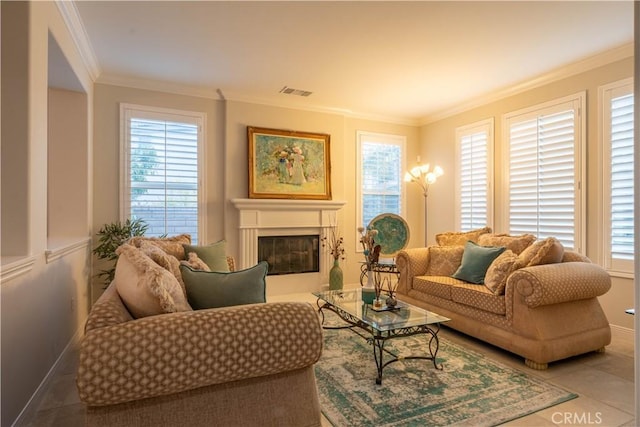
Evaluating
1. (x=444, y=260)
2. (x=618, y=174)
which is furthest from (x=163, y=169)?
(x=618, y=174)

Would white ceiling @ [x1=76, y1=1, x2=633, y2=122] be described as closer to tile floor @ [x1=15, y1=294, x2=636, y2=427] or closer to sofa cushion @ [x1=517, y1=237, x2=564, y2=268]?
sofa cushion @ [x1=517, y1=237, x2=564, y2=268]

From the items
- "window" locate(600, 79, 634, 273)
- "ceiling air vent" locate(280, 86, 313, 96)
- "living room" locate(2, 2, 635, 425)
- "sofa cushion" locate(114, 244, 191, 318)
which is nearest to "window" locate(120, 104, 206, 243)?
"living room" locate(2, 2, 635, 425)

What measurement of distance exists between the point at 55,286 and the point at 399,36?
3.48 meters

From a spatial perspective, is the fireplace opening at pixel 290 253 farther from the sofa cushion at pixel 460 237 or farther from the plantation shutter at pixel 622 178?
the plantation shutter at pixel 622 178

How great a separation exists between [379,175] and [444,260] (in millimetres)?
2262

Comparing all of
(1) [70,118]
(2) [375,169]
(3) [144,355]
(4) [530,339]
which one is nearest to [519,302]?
(4) [530,339]

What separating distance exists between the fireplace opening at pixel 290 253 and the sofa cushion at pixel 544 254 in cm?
286

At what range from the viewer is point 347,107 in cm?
520

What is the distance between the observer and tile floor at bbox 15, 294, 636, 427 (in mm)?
1913

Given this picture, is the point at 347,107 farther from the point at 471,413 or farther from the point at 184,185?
the point at 471,413

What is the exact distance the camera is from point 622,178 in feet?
10.9

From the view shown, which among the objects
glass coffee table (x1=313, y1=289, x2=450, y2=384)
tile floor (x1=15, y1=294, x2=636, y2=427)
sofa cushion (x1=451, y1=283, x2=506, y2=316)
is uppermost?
sofa cushion (x1=451, y1=283, x2=506, y2=316)

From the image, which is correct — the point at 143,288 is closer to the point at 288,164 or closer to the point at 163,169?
the point at 163,169

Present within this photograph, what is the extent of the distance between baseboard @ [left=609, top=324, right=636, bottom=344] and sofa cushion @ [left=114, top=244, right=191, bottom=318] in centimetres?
385
